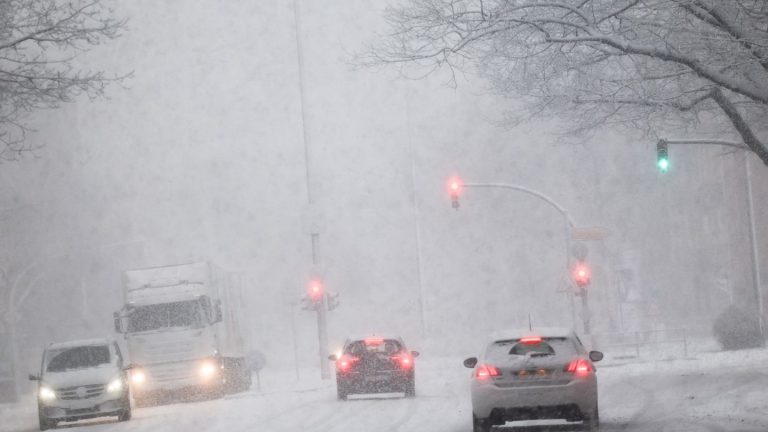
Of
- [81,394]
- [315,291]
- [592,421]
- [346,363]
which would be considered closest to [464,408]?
[346,363]

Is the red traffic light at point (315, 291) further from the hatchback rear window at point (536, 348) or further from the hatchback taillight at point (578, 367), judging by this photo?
the hatchback taillight at point (578, 367)

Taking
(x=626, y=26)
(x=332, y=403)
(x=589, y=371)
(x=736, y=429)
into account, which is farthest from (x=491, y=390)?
→ (x=332, y=403)

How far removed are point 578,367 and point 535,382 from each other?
58 centimetres

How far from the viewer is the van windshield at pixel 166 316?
3142 centimetres

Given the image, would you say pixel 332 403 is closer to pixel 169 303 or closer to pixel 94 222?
pixel 169 303

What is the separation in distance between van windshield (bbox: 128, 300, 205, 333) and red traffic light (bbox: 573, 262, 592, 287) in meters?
10.4

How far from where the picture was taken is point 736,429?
1622cm

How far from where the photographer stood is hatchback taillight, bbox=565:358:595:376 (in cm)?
1655

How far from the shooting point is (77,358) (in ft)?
91.8

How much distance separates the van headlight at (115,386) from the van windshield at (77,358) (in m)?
0.86

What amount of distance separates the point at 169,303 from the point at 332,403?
6331 millimetres

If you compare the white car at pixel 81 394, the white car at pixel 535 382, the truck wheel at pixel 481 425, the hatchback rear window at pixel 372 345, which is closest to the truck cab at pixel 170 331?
the white car at pixel 81 394

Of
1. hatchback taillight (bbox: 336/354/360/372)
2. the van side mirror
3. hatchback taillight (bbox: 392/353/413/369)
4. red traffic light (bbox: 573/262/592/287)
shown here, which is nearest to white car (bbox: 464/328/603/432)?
hatchback taillight (bbox: 392/353/413/369)

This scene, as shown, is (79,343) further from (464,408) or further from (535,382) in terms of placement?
(535,382)
